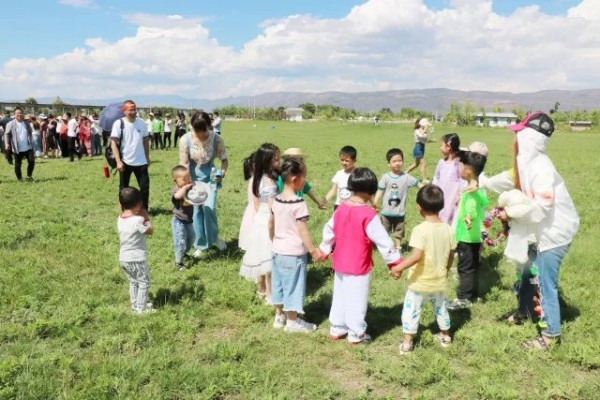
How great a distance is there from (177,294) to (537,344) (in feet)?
13.2

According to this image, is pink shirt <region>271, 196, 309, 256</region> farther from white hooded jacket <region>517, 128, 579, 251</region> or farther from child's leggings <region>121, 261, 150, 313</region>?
white hooded jacket <region>517, 128, 579, 251</region>

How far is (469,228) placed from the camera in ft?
17.9

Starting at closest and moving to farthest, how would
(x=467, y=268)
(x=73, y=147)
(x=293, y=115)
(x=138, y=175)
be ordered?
(x=467, y=268)
(x=138, y=175)
(x=73, y=147)
(x=293, y=115)

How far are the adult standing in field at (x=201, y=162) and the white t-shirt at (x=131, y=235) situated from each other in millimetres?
1886

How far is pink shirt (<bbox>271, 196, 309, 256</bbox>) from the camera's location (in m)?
4.66

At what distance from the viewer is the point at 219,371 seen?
158 inches

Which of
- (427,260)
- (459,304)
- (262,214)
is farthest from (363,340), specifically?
(262,214)

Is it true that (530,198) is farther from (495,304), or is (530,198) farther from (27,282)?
(27,282)

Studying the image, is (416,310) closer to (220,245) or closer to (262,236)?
(262,236)

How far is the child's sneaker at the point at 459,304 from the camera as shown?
5410 mm

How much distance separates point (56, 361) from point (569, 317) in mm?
5232

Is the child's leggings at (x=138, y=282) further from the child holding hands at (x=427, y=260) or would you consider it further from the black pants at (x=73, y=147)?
the black pants at (x=73, y=147)

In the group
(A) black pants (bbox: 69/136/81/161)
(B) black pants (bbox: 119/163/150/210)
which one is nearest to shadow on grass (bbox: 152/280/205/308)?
(B) black pants (bbox: 119/163/150/210)

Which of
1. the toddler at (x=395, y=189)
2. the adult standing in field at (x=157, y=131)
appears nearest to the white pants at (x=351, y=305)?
the toddler at (x=395, y=189)
